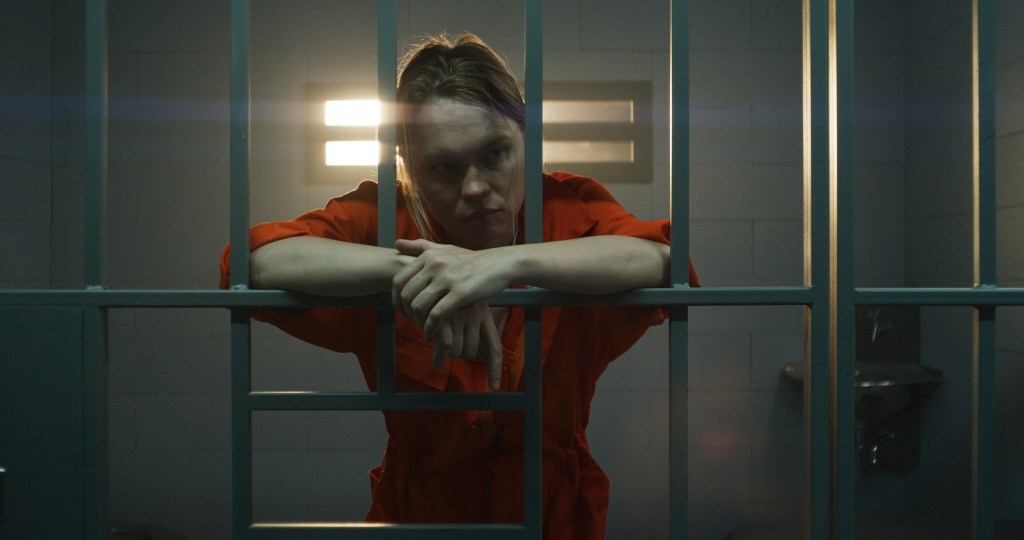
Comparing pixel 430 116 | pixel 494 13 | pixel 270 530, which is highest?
pixel 494 13

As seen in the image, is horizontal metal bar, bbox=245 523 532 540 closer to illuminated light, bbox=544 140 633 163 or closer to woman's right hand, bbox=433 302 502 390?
woman's right hand, bbox=433 302 502 390

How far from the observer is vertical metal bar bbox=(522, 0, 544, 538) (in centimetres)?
69

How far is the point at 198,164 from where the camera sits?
2.31 metres

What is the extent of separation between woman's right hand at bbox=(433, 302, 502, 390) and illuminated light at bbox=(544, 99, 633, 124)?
1688mm

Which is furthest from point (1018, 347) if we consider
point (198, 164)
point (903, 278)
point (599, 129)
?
point (198, 164)

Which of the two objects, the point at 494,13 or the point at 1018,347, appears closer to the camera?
the point at 1018,347

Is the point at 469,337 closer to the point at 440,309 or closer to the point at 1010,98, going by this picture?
the point at 440,309

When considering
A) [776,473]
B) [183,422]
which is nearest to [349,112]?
[183,422]

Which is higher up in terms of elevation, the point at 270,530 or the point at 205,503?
the point at 270,530

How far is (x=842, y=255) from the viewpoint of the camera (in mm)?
727

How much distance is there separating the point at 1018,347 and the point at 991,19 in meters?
1.53

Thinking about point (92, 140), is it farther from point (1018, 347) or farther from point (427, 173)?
point (1018, 347)

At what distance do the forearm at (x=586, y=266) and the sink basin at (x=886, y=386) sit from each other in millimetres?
Answer: 1515

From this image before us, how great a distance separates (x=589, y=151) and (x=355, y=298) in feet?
5.58
